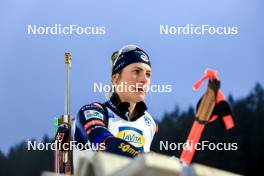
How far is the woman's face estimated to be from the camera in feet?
6.24

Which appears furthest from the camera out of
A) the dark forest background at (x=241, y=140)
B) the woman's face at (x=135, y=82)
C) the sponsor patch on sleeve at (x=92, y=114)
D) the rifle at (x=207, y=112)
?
the dark forest background at (x=241, y=140)

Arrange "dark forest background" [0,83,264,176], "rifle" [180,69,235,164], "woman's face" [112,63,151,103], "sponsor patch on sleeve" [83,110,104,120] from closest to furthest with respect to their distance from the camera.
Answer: "rifle" [180,69,235,164] → "sponsor patch on sleeve" [83,110,104,120] → "woman's face" [112,63,151,103] → "dark forest background" [0,83,264,176]

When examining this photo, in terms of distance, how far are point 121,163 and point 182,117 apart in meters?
3.59

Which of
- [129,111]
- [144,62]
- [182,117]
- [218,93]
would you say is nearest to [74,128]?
[129,111]

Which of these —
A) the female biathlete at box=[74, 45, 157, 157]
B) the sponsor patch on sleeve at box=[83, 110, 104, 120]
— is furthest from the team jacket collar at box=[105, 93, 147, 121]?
the sponsor patch on sleeve at box=[83, 110, 104, 120]

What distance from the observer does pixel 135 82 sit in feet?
6.24

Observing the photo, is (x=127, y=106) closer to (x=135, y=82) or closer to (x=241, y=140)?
(x=135, y=82)

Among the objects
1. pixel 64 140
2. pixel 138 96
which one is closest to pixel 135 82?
pixel 138 96

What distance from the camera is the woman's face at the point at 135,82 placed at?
1.90m

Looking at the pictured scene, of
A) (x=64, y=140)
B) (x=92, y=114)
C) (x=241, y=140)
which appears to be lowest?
(x=241, y=140)

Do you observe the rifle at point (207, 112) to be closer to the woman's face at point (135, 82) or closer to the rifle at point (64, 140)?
the woman's face at point (135, 82)

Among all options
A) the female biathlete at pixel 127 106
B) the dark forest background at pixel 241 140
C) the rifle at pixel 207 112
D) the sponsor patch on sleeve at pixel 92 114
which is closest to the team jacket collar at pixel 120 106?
the female biathlete at pixel 127 106

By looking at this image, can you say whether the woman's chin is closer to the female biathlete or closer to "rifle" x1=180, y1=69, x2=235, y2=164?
the female biathlete

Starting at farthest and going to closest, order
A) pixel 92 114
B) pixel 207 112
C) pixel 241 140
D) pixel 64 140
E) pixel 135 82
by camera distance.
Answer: pixel 241 140
pixel 64 140
pixel 135 82
pixel 92 114
pixel 207 112
